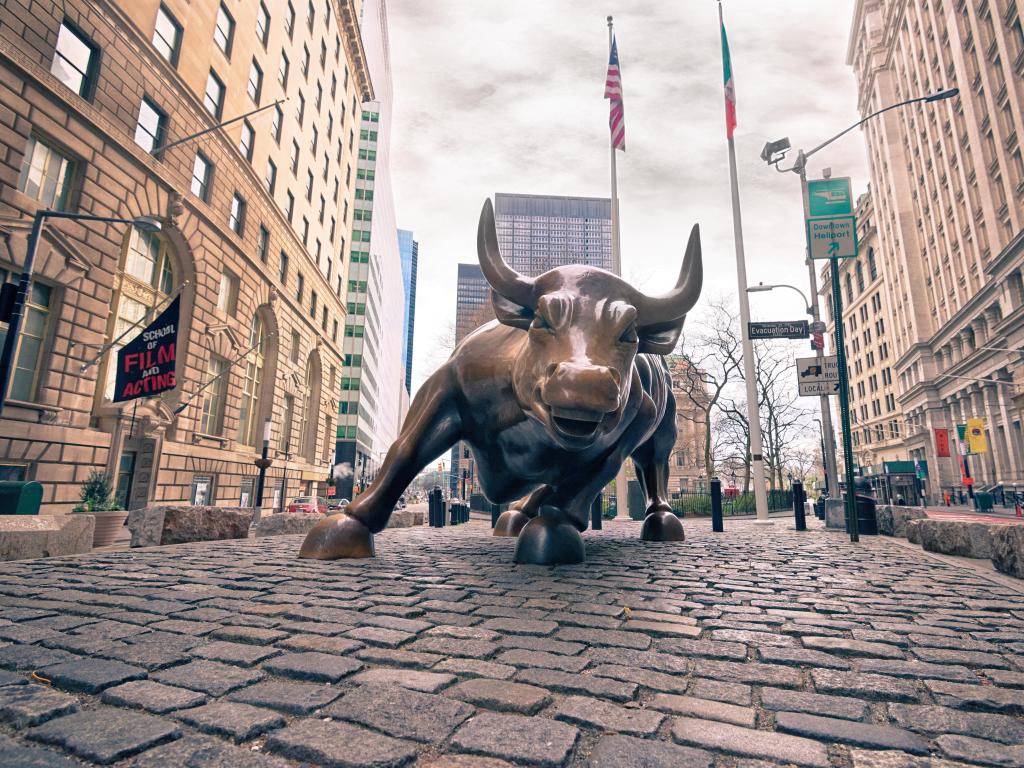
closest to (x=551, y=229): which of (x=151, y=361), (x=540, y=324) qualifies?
(x=151, y=361)

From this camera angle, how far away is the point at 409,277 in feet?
563

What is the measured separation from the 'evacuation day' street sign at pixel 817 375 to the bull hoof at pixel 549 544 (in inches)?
273

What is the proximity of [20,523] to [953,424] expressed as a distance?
5577cm

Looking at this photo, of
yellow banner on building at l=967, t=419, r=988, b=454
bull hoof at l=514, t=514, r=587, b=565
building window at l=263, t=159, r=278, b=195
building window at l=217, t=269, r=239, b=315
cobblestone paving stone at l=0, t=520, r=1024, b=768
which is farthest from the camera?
yellow banner on building at l=967, t=419, r=988, b=454

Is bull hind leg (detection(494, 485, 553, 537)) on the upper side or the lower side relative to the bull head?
lower

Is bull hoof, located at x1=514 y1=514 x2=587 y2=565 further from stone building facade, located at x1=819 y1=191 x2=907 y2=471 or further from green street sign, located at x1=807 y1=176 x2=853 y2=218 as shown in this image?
stone building facade, located at x1=819 y1=191 x2=907 y2=471

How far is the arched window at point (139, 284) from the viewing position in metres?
15.5

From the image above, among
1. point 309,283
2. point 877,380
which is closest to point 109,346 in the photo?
point 309,283

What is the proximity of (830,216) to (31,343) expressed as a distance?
646 inches

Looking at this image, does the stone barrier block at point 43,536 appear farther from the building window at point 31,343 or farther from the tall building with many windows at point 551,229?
the tall building with many windows at point 551,229

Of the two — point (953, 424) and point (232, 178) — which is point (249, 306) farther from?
point (953, 424)

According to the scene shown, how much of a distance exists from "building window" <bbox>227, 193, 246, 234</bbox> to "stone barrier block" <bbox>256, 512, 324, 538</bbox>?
16.5 metres

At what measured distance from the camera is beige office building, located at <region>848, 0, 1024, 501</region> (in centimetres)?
3253

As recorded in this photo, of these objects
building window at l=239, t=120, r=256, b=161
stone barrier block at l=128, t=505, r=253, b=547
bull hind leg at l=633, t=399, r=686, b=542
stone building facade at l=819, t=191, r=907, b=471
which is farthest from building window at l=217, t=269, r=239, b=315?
stone building facade at l=819, t=191, r=907, b=471
